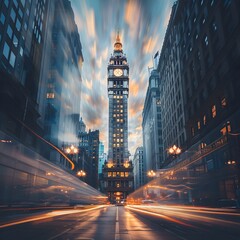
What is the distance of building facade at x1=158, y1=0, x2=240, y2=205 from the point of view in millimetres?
33062

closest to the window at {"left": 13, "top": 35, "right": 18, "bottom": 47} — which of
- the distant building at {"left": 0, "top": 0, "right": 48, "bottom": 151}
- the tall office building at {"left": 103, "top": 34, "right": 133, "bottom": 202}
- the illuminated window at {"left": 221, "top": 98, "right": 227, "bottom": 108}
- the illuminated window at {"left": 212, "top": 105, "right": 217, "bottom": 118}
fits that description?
the distant building at {"left": 0, "top": 0, "right": 48, "bottom": 151}

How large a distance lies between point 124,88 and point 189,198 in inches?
5482

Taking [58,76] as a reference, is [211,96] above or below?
below

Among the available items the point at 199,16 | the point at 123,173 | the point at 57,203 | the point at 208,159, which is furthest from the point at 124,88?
the point at 57,203

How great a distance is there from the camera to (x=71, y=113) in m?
97.2

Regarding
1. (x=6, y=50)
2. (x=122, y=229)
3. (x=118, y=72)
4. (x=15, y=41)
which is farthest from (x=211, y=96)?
(x=118, y=72)

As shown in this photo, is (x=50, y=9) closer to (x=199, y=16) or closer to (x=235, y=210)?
(x=199, y=16)

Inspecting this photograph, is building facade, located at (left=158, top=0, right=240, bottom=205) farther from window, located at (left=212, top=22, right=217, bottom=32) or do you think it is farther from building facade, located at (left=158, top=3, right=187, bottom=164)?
building facade, located at (left=158, top=3, right=187, bottom=164)

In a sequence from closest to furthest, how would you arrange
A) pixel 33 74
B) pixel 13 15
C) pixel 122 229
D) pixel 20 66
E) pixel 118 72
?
pixel 122 229
pixel 13 15
pixel 20 66
pixel 33 74
pixel 118 72

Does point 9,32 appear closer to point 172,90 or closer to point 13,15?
point 13,15

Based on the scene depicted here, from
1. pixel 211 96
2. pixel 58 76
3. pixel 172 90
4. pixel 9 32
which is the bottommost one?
pixel 211 96

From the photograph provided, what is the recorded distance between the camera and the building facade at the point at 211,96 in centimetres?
3306

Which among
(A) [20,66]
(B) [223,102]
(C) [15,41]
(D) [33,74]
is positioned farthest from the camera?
(D) [33,74]

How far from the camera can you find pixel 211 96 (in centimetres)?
4103
